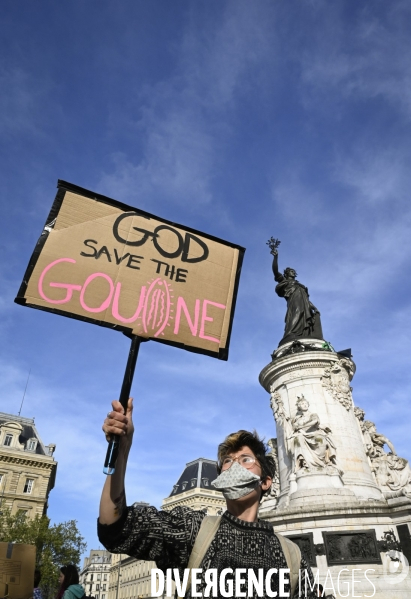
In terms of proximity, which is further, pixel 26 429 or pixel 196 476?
pixel 196 476

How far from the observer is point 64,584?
5418 millimetres

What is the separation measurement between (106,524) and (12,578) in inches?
170

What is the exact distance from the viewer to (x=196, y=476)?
61.1m

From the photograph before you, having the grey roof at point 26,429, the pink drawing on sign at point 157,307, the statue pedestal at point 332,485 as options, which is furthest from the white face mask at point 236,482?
the grey roof at point 26,429

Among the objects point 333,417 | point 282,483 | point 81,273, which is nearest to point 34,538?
point 282,483

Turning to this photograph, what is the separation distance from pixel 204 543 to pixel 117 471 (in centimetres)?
60

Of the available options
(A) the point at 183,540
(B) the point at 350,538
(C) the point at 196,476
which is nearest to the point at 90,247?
(A) the point at 183,540

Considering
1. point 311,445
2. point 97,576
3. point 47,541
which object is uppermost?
point 311,445

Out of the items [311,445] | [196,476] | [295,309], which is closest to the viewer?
[311,445]

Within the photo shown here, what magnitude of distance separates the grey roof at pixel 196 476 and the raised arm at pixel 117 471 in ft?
203

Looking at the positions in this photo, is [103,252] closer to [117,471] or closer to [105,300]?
[105,300]

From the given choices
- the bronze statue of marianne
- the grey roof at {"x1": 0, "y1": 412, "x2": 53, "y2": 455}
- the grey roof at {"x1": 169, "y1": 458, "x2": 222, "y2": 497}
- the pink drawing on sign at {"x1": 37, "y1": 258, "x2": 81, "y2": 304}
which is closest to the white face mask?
the pink drawing on sign at {"x1": 37, "y1": 258, "x2": 81, "y2": 304}

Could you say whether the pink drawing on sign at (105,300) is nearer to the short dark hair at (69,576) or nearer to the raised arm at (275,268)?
the short dark hair at (69,576)

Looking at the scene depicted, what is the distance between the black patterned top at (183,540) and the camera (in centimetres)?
188
